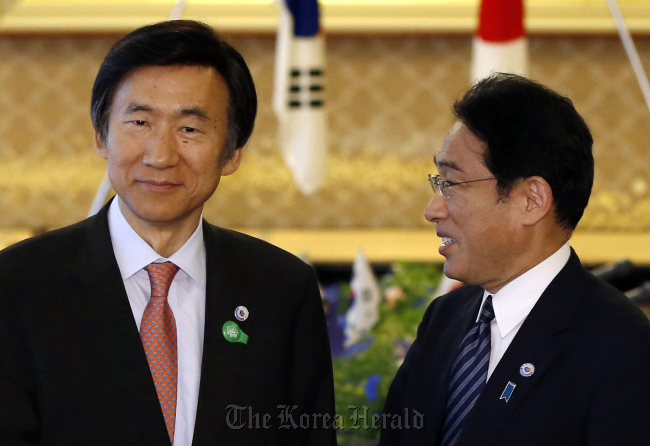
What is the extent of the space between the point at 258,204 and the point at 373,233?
26.1 inches

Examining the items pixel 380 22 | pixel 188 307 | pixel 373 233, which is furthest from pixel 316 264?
pixel 188 307

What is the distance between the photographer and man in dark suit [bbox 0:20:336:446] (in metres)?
1.54

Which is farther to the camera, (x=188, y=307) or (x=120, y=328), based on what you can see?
(x=188, y=307)

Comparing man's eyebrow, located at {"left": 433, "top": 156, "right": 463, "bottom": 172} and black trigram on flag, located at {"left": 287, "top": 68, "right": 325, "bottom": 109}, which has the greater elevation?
black trigram on flag, located at {"left": 287, "top": 68, "right": 325, "bottom": 109}

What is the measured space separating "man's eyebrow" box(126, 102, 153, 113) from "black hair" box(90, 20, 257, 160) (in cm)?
6

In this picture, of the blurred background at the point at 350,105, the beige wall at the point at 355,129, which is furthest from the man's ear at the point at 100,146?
the beige wall at the point at 355,129

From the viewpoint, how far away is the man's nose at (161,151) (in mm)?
1644

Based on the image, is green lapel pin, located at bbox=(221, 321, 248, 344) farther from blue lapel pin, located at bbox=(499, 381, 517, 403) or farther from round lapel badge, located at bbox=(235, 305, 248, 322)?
blue lapel pin, located at bbox=(499, 381, 517, 403)

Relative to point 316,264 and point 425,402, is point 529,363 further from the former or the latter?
point 316,264

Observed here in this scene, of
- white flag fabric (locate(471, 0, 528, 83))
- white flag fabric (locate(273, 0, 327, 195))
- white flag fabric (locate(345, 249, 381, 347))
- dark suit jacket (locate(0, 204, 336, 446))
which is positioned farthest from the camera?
white flag fabric (locate(273, 0, 327, 195))

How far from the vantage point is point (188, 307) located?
5.64 feet

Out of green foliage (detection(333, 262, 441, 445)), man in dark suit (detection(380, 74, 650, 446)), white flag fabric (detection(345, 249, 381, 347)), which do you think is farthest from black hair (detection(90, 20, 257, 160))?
white flag fabric (detection(345, 249, 381, 347))

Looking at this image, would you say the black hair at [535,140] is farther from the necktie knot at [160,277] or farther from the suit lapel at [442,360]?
the necktie knot at [160,277]

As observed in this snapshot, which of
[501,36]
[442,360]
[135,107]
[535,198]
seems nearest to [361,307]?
[501,36]
